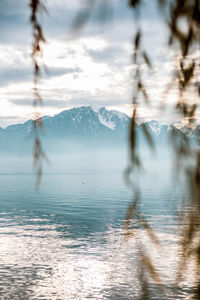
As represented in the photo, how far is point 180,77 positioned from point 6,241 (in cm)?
10977

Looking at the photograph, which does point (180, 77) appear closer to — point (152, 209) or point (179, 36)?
point (179, 36)

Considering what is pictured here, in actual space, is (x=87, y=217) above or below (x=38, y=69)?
below

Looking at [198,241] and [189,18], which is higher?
[189,18]

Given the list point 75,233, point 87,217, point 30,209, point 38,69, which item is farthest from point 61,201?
point 38,69

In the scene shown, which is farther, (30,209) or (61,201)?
(61,201)

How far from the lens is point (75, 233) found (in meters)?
119

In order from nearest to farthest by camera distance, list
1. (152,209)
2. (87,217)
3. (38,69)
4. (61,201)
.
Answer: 1. (38,69)
2. (87,217)
3. (152,209)
4. (61,201)

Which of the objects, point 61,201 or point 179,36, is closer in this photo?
point 179,36

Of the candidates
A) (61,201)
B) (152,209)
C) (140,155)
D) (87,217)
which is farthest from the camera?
(61,201)

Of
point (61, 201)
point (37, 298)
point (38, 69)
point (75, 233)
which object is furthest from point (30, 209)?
point (38, 69)

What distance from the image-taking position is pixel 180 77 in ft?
5.48

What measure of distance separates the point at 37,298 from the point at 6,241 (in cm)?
3295

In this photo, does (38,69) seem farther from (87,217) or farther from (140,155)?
(87,217)

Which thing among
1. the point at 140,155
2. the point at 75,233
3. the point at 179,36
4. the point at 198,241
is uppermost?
the point at 179,36
